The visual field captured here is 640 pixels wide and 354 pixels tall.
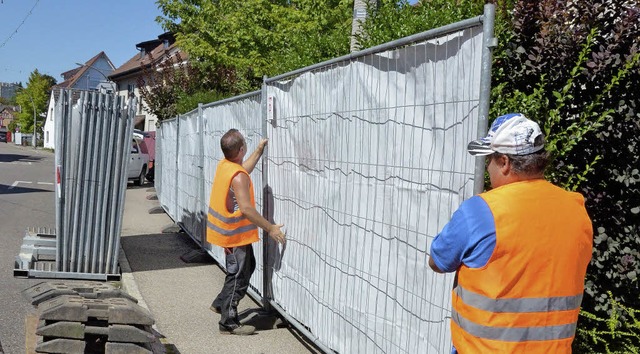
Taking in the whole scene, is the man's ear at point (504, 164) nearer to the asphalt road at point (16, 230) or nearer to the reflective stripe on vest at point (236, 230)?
the reflective stripe on vest at point (236, 230)

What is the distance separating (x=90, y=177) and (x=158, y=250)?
2.53 metres

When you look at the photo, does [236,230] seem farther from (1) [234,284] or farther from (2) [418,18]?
(2) [418,18]

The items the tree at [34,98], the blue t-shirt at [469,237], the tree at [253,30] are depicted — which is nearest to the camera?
the blue t-shirt at [469,237]

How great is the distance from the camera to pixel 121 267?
853cm

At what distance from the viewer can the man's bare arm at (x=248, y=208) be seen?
549 cm

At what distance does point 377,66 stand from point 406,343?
1565mm

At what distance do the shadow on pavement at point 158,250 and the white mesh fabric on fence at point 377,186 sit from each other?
3395 mm

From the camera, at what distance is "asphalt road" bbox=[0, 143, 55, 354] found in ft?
19.3

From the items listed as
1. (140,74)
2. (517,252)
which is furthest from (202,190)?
(140,74)

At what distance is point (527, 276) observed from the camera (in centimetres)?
256

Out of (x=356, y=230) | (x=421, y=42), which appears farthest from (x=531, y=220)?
(x=356, y=230)

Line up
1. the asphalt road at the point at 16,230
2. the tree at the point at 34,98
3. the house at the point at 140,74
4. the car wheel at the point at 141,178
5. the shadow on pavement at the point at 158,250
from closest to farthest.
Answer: the asphalt road at the point at 16,230
the shadow on pavement at the point at 158,250
the car wheel at the point at 141,178
the house at the point at 140,74
the tree at the point at 34,98

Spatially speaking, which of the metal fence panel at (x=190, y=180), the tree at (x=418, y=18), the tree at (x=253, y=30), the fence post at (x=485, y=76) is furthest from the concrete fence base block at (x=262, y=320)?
the tree at (x=253, y=30)

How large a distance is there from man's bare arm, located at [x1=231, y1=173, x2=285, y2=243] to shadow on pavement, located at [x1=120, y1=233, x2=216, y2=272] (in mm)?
3367
